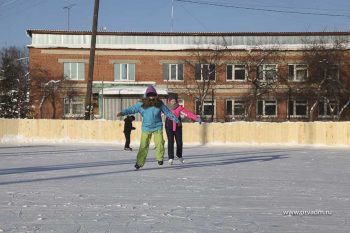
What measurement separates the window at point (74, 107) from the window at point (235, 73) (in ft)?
38.5

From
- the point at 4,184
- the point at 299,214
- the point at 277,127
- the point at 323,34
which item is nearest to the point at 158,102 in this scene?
the point at 4,184

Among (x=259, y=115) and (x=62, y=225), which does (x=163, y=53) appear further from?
(x=62, y=225)

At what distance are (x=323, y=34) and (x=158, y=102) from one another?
115ft

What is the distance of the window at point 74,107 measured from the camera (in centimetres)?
4222

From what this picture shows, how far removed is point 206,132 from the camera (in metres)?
25.7

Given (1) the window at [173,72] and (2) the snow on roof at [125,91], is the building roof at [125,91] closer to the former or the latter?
(2) the snow on roof at [125,91]

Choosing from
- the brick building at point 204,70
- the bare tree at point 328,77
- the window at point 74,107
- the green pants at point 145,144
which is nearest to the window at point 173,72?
the brick building at point 204,70

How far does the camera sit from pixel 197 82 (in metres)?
43.0

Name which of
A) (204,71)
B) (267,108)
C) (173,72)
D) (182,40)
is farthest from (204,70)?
(267,108)

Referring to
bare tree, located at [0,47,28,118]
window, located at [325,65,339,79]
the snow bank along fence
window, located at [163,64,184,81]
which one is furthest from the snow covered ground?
window, located at [163,64,184,81]

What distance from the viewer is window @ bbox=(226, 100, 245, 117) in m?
43.2

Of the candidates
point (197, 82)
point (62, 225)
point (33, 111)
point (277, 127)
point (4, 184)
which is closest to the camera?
point (62, 225)

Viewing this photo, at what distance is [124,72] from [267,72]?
11.2 metres

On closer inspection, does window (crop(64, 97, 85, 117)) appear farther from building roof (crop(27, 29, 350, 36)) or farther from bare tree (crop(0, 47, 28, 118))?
building roof (crop(27, 29, 350, 36))
